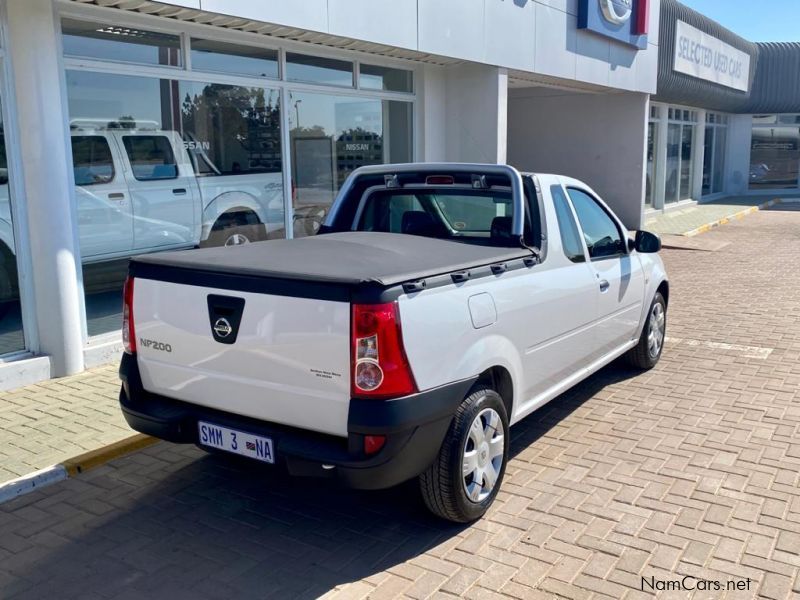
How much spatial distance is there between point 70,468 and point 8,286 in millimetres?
2379

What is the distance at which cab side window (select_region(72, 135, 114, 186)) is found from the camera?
6895mm

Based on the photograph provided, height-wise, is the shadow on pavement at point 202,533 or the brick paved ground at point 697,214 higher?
the brick paved ground at point 697,214

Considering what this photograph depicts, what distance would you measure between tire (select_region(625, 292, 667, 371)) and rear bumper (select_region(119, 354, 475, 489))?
3341 millimetres

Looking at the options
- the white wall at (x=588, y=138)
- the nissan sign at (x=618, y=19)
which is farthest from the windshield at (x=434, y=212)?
the white wall at (x=588, y=138)

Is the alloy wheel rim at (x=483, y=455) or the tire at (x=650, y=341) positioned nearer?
the alloy wheel rim at (x=483, y=455)

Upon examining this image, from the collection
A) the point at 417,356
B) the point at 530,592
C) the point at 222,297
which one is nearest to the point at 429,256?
the point at 417,356

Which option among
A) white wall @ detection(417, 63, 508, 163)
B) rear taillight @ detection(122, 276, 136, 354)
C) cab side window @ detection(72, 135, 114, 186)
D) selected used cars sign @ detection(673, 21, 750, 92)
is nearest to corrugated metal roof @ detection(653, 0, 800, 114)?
selected used cars sign @ detection(673, 21, 750, 92)

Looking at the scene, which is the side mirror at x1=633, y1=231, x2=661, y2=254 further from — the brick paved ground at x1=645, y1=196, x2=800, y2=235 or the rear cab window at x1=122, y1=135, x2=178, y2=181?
the brick paved ground at x1=645, y1=196, x2=800, y2=235

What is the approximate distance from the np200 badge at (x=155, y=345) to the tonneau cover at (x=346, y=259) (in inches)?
16.2

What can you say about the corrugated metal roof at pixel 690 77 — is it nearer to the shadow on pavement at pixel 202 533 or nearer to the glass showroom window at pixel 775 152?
the glass showroom window at pixel 775 152

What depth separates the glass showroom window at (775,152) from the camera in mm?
29781

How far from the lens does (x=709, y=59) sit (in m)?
22.2

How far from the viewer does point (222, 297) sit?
3.78 metres

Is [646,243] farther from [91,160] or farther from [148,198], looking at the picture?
[91,160]
